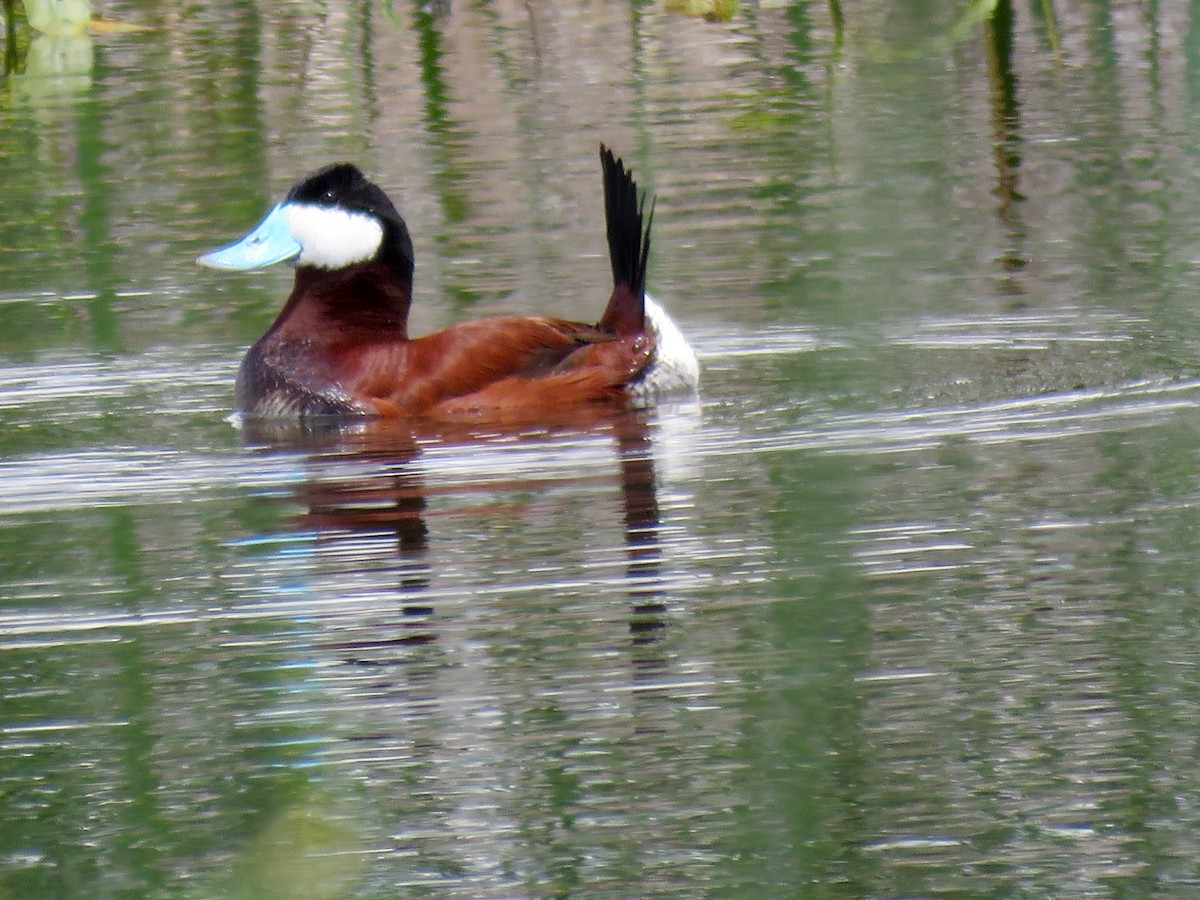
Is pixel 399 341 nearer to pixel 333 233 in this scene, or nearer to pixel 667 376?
pixel 333 233

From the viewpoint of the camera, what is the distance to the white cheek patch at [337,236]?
7434 mm

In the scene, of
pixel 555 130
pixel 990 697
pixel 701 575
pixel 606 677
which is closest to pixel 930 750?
pixel 990 697

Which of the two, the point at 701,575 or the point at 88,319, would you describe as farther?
the point at 88,319

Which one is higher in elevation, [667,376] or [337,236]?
[337,236]

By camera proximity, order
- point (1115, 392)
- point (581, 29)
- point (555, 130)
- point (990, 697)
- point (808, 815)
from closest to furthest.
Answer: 1. point (808, 815)
2. point (990, 697)
3. point (1115, 392)
4. point (555, 130)
5. point (581, 29)

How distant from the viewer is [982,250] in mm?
8578

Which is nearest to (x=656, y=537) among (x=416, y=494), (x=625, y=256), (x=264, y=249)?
(x=416, y=494)

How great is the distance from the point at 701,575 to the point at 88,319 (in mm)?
4005

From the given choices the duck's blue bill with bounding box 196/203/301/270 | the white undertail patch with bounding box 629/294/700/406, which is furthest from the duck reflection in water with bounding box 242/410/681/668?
the duck's blue bill with bounding box 196/203/301/270

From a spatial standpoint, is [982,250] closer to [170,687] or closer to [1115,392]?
[1115,392]

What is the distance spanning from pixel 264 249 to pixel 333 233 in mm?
223

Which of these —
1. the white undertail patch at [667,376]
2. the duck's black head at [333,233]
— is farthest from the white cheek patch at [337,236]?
the white undertail patch at [667,376]

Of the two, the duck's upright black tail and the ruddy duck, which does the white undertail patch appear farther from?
the duck's upright black tail

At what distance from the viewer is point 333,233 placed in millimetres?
7461
